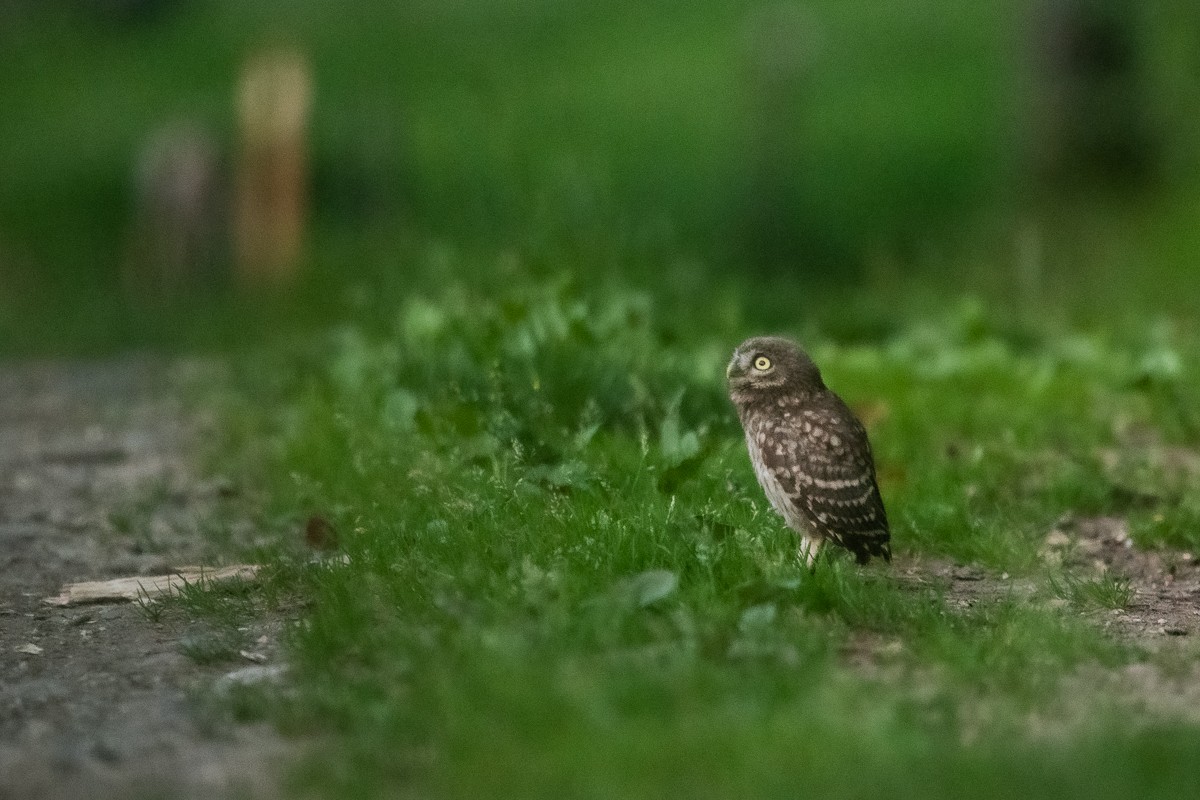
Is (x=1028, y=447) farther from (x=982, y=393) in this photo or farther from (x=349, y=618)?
(x=349, y=618)

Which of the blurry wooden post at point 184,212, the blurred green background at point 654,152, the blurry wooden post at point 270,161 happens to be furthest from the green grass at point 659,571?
the blurry wooden post at point 184,212

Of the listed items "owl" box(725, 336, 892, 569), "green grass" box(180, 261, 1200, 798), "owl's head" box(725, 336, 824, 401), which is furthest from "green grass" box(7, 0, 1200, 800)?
"owl's head" box(725, 336, 824, 401)

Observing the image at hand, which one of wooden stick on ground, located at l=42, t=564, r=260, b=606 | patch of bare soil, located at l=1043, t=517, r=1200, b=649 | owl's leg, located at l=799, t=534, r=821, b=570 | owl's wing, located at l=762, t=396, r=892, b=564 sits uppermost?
owl's wing, located at l=762, t=396, r=892, b=564

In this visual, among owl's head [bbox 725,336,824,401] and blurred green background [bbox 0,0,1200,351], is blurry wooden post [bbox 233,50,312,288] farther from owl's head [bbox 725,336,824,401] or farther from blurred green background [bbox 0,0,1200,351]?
owl's head [bbox 725,336,824,401]

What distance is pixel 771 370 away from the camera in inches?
270

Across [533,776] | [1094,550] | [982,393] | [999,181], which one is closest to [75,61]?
[999,181]

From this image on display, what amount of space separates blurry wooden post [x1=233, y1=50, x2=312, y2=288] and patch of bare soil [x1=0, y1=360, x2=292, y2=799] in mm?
5700

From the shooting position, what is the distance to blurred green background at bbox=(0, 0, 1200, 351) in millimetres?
13000

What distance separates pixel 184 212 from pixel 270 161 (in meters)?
1.68

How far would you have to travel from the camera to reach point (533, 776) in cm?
439

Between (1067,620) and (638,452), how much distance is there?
219cm

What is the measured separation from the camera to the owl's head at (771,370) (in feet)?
Result: 22.5

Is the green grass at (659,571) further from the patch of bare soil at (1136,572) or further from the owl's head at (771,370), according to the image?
the owl's head at (771,370)

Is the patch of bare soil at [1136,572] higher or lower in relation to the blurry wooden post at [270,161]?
lower
